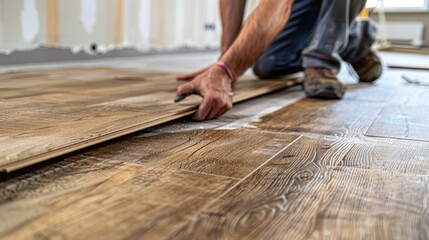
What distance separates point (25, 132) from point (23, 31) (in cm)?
191

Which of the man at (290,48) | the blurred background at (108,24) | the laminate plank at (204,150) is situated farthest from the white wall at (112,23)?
the laminate plank at (204,150)

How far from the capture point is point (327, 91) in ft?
5.96

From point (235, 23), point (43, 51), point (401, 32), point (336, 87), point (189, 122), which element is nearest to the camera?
point (189, 122)

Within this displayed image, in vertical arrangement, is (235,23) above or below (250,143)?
above

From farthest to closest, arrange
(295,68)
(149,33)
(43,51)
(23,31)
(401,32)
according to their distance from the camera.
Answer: (401,32) → (149,33) → (43,51) → (23,31) → (295,68)

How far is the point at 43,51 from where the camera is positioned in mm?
3154

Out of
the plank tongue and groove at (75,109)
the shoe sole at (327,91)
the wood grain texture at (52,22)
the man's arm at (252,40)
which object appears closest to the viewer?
the plank tongue and groove at (75,109)

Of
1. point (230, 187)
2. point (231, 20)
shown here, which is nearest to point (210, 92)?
point (230, 187)

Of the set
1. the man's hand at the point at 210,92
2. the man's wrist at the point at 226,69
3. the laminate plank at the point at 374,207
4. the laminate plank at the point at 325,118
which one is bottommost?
the laminate plank at the point at 325,118

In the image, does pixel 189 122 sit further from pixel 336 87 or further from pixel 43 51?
pixel 43 51

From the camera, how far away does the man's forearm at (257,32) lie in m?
1.38

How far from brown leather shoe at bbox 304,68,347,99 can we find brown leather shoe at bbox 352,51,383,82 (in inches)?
23.9

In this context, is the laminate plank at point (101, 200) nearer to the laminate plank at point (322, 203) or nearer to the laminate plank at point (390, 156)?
the laminate plank at point (322, 203)

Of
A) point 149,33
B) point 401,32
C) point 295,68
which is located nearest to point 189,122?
point 295,68
